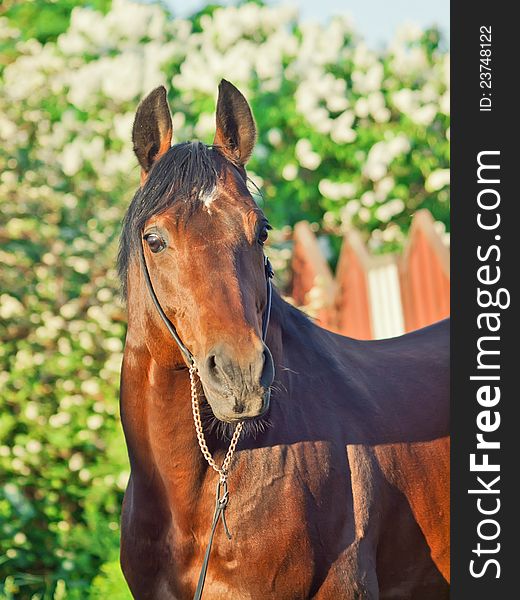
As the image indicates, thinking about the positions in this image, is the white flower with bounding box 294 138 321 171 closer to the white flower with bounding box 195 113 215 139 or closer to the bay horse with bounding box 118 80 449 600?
the white flower with bounding box 195 113 215 139

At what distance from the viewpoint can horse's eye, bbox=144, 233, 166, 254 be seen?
2494 millimetres

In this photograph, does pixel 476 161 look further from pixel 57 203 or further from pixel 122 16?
pixel 122 16

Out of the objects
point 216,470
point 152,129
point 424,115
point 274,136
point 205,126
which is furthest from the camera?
point 274,136

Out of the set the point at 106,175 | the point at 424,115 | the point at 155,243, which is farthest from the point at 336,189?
the point at 155,243

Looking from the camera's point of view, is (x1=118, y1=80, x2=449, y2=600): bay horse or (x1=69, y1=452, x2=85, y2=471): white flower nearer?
(x1=118, y1=80, x2=449, y2=600): bay horse

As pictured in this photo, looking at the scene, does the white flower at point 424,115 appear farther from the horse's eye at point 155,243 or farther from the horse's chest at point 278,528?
the horse's eye at point 155,243

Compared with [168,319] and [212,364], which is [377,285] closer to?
[168,319]

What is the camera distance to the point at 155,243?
8.21ft

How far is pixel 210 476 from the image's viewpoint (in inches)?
104

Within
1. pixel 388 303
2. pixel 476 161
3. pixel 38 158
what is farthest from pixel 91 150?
pixel 476 161

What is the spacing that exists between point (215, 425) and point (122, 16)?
6.21 m

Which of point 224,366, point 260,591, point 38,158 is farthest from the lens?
point 38,158

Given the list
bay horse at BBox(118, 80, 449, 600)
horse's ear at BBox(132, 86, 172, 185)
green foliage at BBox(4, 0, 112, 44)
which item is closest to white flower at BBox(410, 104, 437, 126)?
green foliage at BBox(4, 0, 112, 44)

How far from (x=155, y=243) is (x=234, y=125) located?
55 centimetres
